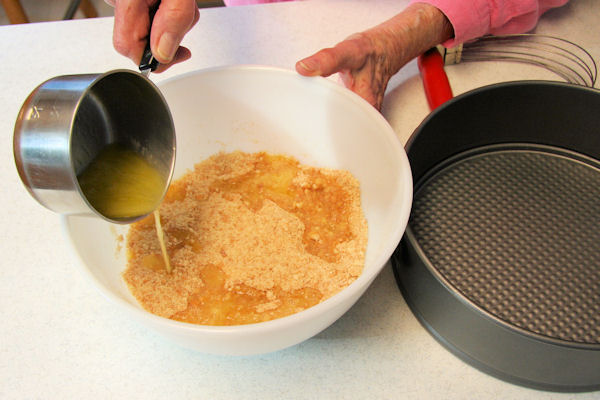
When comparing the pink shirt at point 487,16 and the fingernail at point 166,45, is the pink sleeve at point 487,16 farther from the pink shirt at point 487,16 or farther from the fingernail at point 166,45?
the fingernail at point 166,45

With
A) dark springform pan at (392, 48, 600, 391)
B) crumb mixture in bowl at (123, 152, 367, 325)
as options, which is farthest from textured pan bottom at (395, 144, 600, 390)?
crumb mixture in bowl at (123, 152, 367, 325)

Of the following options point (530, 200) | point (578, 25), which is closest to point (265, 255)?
point (530, 200)

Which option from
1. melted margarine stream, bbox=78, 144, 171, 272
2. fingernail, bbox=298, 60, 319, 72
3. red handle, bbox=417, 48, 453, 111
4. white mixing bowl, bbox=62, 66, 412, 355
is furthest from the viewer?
red handle, bbox=417, 48, 453, 111

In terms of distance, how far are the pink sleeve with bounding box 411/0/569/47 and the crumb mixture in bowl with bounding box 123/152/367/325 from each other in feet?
1.44

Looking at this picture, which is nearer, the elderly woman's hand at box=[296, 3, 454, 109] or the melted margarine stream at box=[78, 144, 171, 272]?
the melted margarine stream at box=[78, 144, 171, 272]

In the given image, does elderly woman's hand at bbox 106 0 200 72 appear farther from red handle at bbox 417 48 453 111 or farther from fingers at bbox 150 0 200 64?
red handle at bbox 417 48 453 111

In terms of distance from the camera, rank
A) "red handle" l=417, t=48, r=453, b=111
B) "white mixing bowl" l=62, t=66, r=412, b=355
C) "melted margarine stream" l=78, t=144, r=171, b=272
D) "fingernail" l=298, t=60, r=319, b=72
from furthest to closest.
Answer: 1. "red handle" l=417, t=48, r=453, b=111
2. "fingernail" l=298, t=60, r=319, b=72
3. "melted margarine stream" l=78, t=144, r=171, b=272
4. "white mixing bowl" l=62, t=66, r=412, b=355

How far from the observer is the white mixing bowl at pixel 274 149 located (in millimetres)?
599

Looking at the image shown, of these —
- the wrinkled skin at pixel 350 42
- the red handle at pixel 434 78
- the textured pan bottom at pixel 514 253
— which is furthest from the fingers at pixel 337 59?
the textured pan bottom at pixel 514 253

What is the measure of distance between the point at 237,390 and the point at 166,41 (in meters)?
0.53

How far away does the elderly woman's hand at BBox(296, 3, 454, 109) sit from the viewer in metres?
0.97

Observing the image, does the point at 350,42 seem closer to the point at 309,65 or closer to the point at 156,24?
the point at 309,65

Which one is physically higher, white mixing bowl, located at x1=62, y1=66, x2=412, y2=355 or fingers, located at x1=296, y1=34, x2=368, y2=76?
fingers, located at x1=296, y1=34, x2=368, y2=76

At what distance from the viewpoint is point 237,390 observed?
0.69m
